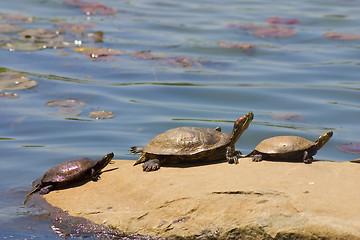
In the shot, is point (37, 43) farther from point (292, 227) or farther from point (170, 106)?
point (292, 227)

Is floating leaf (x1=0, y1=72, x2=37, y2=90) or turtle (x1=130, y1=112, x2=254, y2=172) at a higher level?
turtle (x1=130, y1=112, x2=254, y2=172)

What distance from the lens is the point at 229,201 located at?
14.7 feet

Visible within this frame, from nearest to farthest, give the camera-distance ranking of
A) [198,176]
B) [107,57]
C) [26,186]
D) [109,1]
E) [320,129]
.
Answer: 1. [198,176]
2. [26,186]
3. [320,129]
4. [107,57]
5. [109,1]

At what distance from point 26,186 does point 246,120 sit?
6.81ft

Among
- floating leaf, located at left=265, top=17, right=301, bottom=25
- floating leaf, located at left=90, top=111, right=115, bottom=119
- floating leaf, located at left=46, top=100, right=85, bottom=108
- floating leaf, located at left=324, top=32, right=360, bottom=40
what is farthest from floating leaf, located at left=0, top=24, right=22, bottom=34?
floating leaf, located at left=324, top=32, right=360, bottom=40

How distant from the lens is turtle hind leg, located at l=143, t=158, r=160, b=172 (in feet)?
17.1

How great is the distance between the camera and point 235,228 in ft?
14.0

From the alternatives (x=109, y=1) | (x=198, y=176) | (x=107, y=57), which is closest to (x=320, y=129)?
(x=198, y=176)

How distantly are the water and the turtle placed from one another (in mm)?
1040

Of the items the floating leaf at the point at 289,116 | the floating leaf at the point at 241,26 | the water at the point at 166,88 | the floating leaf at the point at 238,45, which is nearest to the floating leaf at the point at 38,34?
the water at the point at 166,88

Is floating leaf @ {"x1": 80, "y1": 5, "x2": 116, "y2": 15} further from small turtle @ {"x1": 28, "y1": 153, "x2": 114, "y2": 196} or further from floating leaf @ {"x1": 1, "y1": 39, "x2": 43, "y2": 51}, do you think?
small turtle @ {"x1": 28, "y1": 153, "x2": 114, "y2": 196}

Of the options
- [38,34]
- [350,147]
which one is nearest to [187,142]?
[350,147]

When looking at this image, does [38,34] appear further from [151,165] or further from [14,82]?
[151,165]

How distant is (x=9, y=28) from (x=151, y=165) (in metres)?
8.53
